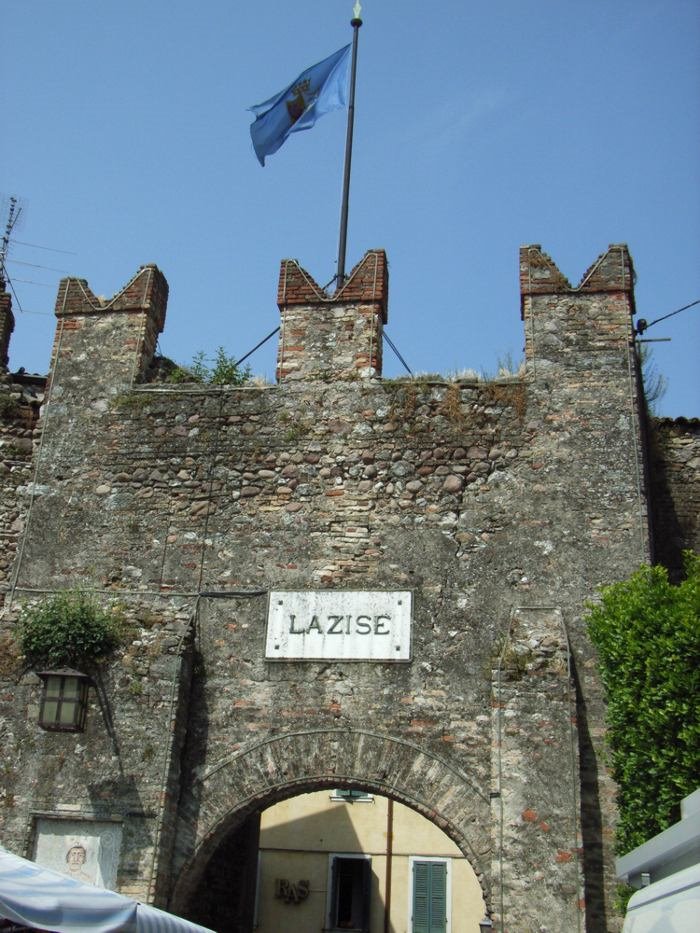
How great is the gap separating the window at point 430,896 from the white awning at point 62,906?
10.4 meters

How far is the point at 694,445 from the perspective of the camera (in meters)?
12.0

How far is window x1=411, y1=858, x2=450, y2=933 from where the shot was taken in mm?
15953

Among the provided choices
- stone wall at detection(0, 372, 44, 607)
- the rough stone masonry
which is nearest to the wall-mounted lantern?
the rough stone masonry

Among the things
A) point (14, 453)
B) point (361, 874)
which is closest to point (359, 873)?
point (361, 874)

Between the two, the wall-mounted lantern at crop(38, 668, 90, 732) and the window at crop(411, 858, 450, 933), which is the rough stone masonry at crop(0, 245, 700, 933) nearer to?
the wall-mounted lantern at crop(38, 668, 90, 732)

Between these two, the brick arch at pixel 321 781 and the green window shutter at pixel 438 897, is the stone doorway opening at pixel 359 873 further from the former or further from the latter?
the brick arch at pixel 321 781

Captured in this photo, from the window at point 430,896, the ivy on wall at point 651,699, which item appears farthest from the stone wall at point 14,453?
the window at point 430,896

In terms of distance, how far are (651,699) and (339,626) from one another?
10.00 ft

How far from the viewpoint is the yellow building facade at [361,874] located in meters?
16.1

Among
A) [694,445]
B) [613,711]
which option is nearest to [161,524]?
[613,711]

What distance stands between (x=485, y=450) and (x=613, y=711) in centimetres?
301

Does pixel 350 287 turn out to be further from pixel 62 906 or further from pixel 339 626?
pixel 62 906

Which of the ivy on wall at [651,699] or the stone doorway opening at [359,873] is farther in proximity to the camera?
the stone doorway opening at [359,873]

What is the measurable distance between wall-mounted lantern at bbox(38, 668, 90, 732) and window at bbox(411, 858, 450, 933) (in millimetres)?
8346
